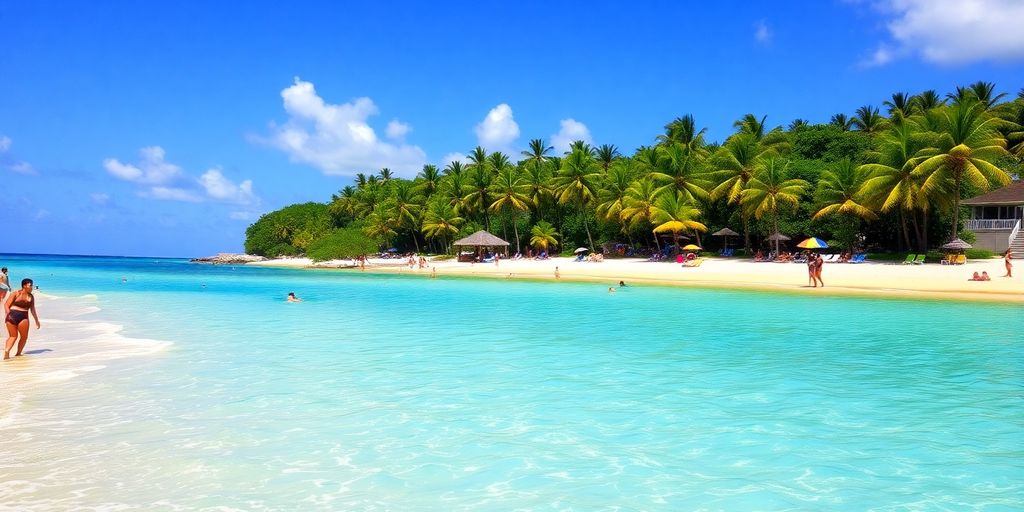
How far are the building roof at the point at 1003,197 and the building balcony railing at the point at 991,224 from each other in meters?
0.99

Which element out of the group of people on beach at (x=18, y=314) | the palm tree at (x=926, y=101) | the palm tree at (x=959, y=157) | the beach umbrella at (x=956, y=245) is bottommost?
the group of people on beach at (x=18, y=314)

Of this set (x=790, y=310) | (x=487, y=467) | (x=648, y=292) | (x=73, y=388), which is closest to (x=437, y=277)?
(x=648, y=292)

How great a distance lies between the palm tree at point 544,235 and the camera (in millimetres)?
58375

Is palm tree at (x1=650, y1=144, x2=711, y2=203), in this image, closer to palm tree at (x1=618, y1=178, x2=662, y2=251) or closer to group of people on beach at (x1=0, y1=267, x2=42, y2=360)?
palm tree at (x1=618, y1=178, x2=662, y2=251)

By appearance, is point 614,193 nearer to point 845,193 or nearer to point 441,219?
point 845,193

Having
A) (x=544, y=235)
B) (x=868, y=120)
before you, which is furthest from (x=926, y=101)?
(x=544, y=235)

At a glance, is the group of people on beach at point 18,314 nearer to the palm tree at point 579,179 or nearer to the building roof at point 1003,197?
the building roof at point 1003,197

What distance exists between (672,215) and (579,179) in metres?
10.8

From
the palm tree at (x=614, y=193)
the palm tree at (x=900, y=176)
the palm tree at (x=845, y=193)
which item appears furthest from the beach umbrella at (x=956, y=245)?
the palm tree at (x=614, y=193)

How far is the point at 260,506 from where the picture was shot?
507 centimetres

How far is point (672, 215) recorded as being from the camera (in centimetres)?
4547

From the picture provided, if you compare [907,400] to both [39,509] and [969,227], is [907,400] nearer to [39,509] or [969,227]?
[39,509]

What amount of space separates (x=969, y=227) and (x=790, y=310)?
25.6 meters

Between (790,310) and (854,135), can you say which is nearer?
(790,310)
